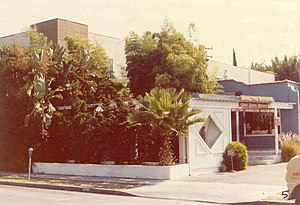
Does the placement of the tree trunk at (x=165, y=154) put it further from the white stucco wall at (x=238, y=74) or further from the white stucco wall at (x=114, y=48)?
the white stucco wall at (x=238, y=74)

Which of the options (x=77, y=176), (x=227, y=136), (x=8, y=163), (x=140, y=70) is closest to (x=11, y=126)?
(x=8, y=163)

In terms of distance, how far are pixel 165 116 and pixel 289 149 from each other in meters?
9.81

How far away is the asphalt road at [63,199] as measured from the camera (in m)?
13.0

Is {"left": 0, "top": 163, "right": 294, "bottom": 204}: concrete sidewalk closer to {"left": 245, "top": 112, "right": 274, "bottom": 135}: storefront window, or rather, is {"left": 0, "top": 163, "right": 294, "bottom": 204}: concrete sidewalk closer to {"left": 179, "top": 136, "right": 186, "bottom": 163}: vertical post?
{"left": 179, "top": 136, "right": 186, "bottom": 163}: vertical post

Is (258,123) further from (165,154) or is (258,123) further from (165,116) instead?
(165,116)

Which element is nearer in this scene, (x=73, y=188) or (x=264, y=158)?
(x=73, y=188)

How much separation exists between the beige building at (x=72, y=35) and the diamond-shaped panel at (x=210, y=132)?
15.2 meters

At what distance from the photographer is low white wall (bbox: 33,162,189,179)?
1853cm

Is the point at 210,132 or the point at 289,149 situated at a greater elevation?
the point at 210,132

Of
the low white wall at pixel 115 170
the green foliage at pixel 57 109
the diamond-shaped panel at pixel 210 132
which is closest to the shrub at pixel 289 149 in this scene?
the diamond-shaped panel at pixel 210 132

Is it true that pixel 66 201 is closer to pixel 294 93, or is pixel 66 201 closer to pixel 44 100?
pixel 44 100

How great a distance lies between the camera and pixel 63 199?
1393 centimetres

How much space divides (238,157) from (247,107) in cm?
366

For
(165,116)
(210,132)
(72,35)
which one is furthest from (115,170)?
(72,35)
